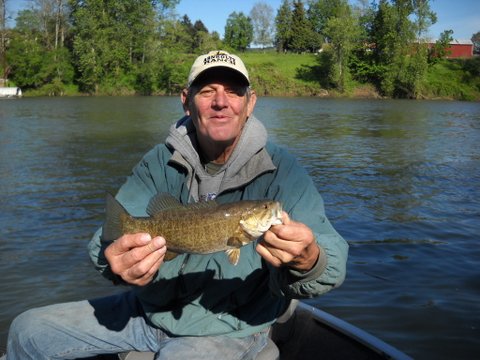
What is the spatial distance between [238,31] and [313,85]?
1790 inches

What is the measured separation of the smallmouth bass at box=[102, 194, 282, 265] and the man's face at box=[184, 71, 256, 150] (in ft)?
2.10

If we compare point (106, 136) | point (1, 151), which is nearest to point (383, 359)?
point (1, 151)

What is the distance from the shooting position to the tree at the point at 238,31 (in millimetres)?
101062

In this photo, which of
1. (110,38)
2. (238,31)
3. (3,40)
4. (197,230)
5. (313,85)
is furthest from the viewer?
(238,31)

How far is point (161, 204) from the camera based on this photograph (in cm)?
302

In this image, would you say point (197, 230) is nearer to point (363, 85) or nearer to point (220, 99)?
point (220, 99)

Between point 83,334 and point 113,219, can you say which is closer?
point 113,219

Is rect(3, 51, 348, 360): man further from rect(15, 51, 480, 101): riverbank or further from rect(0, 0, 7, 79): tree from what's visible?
rect(0, 0, 7, 79): tree

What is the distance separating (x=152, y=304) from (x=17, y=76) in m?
61.4

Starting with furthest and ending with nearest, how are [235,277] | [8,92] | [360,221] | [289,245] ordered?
[8,92], [360,221], [235,277], [289,245]

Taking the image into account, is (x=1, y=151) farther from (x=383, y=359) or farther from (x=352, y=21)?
→ (x=352, y=21)

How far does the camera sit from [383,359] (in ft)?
11.5

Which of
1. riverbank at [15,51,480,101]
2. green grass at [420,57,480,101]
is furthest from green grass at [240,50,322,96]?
green grass at [420,57,480,101]

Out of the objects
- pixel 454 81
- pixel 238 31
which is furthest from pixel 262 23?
pixel 454 81
